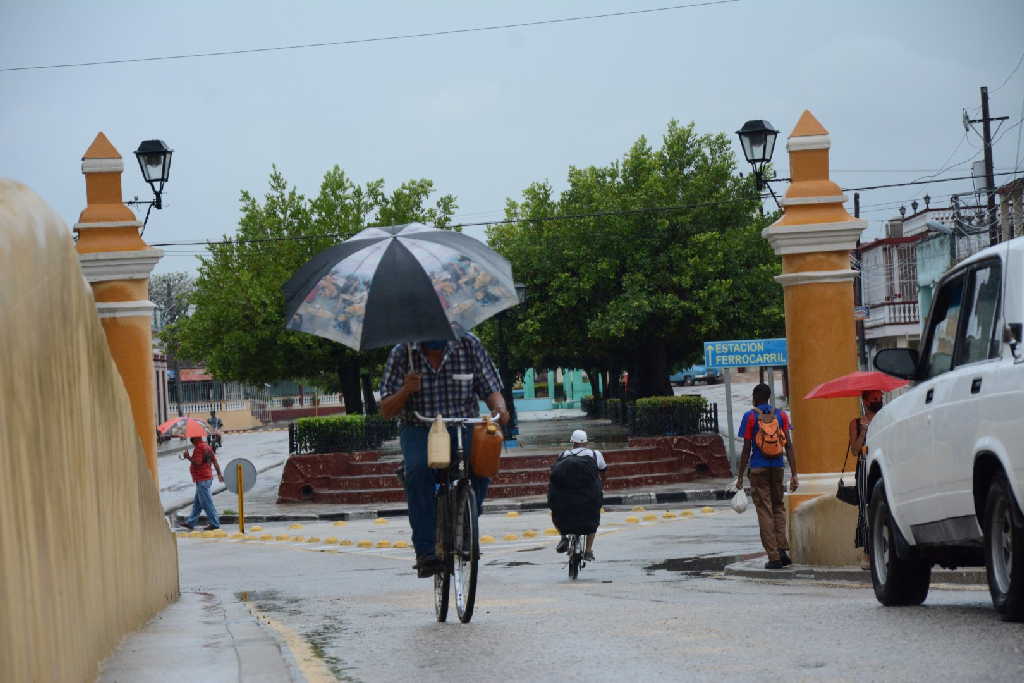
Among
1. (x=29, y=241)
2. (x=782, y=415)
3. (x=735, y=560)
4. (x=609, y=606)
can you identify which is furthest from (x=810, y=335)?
(x=29, y=241)

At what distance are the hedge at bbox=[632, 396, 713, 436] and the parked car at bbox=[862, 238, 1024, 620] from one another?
2395 centimetres

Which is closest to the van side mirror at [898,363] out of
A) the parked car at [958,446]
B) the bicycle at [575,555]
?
the parked car at [958,446]

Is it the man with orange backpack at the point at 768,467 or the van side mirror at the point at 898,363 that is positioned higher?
the van side mirror at the point at 898,363

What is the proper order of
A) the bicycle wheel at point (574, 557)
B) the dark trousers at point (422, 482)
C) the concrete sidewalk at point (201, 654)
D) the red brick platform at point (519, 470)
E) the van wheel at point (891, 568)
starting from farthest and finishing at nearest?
1. the red brick platform at point (519, 470)
2. the bicycle wheel at point (574, 557)
3. the van wheel at point (891, 568)
4. the dark trousers at point (422, 482)
5. the concrete sidewalk at point (201, 654)

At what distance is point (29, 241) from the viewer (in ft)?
17.7

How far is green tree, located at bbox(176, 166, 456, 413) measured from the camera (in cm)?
4725

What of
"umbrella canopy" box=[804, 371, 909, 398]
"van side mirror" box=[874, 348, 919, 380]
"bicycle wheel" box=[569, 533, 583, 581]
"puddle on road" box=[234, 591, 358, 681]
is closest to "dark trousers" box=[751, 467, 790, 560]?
"umbrella canopy" box=[804, 371, 909, 398]

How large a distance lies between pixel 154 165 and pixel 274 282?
28.7 metres

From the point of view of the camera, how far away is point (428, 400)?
29.1ft

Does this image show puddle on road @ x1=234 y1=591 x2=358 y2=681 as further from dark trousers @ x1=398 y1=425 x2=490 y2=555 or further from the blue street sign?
the blue street sign

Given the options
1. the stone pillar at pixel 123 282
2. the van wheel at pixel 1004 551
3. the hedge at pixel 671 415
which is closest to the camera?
the van wheel at pixel 1004 551

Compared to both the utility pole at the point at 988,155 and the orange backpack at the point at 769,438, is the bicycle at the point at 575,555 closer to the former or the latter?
the orange backpack at the point at 769,438

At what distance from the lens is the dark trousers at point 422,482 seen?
884 cm

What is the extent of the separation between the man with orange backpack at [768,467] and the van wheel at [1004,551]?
23.7 ft
